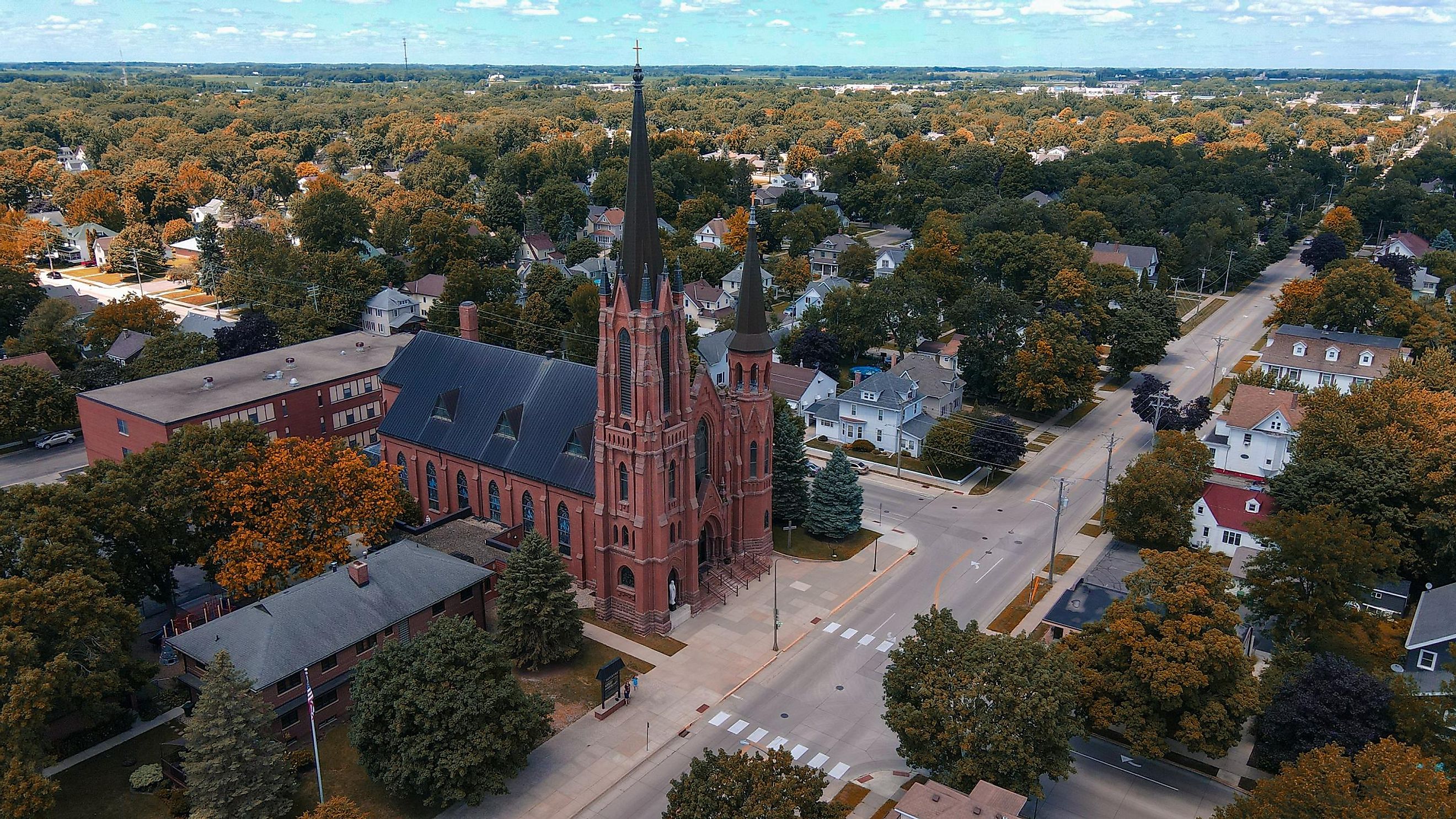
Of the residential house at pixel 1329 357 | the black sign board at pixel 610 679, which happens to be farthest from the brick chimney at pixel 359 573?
the residential house at pixel 1329 357

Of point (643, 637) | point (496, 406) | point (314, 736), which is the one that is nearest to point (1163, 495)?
point (643, 637)

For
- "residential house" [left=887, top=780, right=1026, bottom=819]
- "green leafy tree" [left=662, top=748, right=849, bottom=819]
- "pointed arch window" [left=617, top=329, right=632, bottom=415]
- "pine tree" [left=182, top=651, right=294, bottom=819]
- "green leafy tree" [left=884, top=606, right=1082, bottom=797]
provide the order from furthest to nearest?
"pointed arch window" [left=617, top=329, right=632, bottom=415], "green leafy tree" [left=884, top=606, right=1082, bottom=797], "pine tree" [left=182, top=651, right=294, bottom=819], "residential house" [left=887, top=780, right=1026, bottom=819], "green leafy tree" [left=662, top=748, right=849, bottom=819]

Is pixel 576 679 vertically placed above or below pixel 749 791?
below

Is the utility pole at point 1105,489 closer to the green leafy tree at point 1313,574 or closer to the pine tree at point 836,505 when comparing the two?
the green leafy tree at point 1313,574

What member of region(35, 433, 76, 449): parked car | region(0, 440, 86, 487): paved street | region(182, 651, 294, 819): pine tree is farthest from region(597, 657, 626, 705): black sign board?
region(35, 433, 76, 449): parked car

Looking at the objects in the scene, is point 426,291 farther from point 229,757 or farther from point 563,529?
point 229,757

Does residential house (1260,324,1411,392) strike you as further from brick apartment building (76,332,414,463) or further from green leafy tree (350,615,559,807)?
brick apartment building (76,332,414,463)
